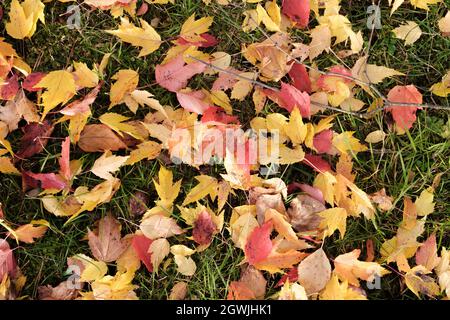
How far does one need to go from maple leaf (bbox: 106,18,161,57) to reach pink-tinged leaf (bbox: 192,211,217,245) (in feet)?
2.06

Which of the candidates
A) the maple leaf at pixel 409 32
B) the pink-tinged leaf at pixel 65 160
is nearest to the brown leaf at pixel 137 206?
the pink-tinged leaf at pixel 65 160

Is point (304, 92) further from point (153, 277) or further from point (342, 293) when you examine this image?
point (153, 277)

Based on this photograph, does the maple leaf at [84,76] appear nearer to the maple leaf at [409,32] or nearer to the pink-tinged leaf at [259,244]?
the pink-tinged leaf at [259,244]

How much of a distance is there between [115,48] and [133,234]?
2.25 ft

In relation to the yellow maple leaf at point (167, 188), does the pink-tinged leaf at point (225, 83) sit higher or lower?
higher

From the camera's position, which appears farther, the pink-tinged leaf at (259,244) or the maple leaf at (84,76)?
the maple leaf at (84,76)

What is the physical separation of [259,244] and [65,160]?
722 mm

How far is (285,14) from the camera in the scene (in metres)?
2.05

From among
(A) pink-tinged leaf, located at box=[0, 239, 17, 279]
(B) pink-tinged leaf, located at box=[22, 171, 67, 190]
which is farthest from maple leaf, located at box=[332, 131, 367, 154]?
(A) pink-tinged leaf, located at box=[0, 239, 17, 279]

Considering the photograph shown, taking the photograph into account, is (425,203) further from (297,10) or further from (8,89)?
(8,89)

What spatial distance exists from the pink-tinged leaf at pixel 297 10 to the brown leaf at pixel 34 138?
947 mm

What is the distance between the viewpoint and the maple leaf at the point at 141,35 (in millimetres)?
1992

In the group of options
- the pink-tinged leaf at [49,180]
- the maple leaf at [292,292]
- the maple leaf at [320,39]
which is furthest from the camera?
the maple leaf at [320,39]

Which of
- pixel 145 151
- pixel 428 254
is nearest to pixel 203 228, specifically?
pixel 145 151
